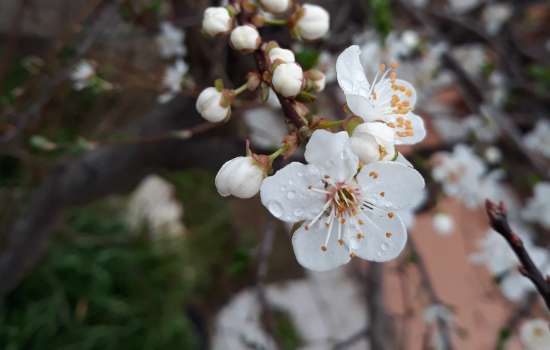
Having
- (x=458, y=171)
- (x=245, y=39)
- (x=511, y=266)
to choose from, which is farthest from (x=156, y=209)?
(x=245, y=39)

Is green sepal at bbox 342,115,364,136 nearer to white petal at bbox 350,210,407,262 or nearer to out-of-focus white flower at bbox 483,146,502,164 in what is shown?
white petal at bbox 350,210,407,262

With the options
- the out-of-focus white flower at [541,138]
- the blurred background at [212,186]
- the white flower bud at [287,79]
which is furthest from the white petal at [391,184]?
the out-of-focus white flower at [541,138]

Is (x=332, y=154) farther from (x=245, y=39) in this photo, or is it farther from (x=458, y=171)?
(x=458, y=171)

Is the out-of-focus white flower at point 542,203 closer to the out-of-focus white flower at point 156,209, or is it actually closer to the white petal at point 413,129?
the white petal at point 413,129

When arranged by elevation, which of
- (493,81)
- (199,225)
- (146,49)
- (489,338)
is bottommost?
(199,225)

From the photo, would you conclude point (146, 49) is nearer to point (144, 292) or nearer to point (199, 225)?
point (199, 225)

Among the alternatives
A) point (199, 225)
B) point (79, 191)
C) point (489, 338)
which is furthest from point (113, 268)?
point (489, 338)
